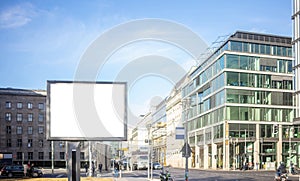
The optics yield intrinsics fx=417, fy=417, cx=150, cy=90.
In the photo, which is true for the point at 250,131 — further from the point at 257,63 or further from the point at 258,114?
the point at 257,63

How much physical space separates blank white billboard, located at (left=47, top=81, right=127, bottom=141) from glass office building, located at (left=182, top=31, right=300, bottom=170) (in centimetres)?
6036

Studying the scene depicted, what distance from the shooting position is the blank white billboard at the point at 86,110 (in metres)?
19.4

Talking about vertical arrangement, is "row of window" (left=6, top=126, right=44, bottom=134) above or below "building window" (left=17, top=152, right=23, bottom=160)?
above

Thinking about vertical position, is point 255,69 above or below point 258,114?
above

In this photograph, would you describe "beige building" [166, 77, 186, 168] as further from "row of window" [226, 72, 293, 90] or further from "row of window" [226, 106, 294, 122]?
"row of window" [226, 72, 293, 90]

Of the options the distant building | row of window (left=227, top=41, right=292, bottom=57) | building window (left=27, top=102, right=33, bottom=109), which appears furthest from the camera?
building window (left=27, top=102, right=33, bottom=109)

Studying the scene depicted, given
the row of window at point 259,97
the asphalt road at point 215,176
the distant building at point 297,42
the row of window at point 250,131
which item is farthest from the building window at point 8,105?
the distant building at point 297,42

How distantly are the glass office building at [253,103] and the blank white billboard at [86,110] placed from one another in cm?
6036

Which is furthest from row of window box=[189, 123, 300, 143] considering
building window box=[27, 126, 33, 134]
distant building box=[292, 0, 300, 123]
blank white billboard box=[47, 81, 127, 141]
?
blank white billboard box=[47, 81, 127, 141]

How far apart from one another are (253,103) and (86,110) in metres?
65.8

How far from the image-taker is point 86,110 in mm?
19500

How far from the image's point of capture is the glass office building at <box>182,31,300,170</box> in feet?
258

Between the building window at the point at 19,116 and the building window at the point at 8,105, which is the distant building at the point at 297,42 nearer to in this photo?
the building window at the point at 19,116

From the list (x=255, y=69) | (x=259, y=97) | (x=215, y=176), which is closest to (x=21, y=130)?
(x=259, y=97)
